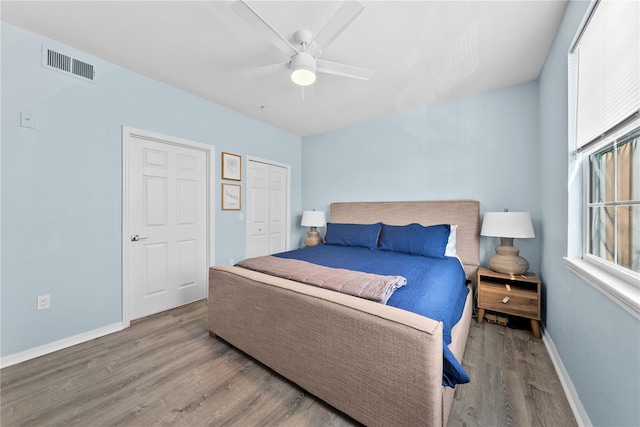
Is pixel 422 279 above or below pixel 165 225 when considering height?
below

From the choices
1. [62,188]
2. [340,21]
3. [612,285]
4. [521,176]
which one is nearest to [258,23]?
[340,21]

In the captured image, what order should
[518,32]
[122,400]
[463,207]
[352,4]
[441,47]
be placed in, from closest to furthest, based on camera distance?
[352,4], [122,400], [518,32], [441,47], [463,207]

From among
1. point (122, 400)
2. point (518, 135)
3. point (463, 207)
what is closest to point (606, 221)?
point (463, 207)

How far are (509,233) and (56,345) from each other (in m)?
4.12

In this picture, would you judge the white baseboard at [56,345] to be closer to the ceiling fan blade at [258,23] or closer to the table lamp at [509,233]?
the ceiling fan blade at [258,23]

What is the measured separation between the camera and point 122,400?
1.43 metres

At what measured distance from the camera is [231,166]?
3.31 metres

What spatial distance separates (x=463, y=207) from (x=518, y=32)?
165 centimetres

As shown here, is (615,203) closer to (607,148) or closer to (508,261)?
(607,148)

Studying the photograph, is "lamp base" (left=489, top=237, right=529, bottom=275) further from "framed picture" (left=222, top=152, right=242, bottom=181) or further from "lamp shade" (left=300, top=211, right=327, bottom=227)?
"framed picture" (left=222, top=152, right=242, bottom=181)

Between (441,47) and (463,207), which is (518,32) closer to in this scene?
(441,47)

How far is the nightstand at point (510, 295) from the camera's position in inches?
82.5

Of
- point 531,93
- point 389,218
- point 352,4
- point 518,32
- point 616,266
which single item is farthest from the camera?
point 389,218

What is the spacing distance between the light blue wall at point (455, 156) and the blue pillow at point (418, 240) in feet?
1.94
